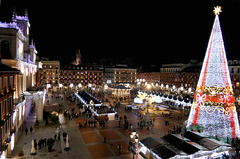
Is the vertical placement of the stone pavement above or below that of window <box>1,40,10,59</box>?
below

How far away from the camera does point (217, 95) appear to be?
20.4 meters

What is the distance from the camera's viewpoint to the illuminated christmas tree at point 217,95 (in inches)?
791

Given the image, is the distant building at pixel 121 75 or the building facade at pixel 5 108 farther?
the distant building at pixel 121 75

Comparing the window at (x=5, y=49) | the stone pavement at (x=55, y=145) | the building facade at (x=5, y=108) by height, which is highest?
the window at (x=5, y=49)

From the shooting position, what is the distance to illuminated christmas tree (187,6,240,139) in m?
20.1

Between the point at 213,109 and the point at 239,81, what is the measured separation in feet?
135

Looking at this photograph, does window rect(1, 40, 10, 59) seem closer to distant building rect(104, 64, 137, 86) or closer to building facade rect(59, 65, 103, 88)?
building facade rect(59, 65, 103, 88)

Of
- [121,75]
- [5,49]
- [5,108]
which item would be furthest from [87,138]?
[121,75]

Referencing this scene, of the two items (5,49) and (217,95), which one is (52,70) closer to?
(5,49)

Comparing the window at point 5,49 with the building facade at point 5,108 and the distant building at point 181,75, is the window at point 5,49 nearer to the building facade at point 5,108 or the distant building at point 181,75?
the building facade at point 5,108

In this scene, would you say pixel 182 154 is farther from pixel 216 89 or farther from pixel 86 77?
pixel 86 77

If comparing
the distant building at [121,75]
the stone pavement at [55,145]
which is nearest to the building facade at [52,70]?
the distant building at [121,75]

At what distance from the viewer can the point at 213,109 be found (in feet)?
67.5

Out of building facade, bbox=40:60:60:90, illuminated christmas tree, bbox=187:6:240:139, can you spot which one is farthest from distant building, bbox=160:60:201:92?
building facade, bbox=40:60:60:90
